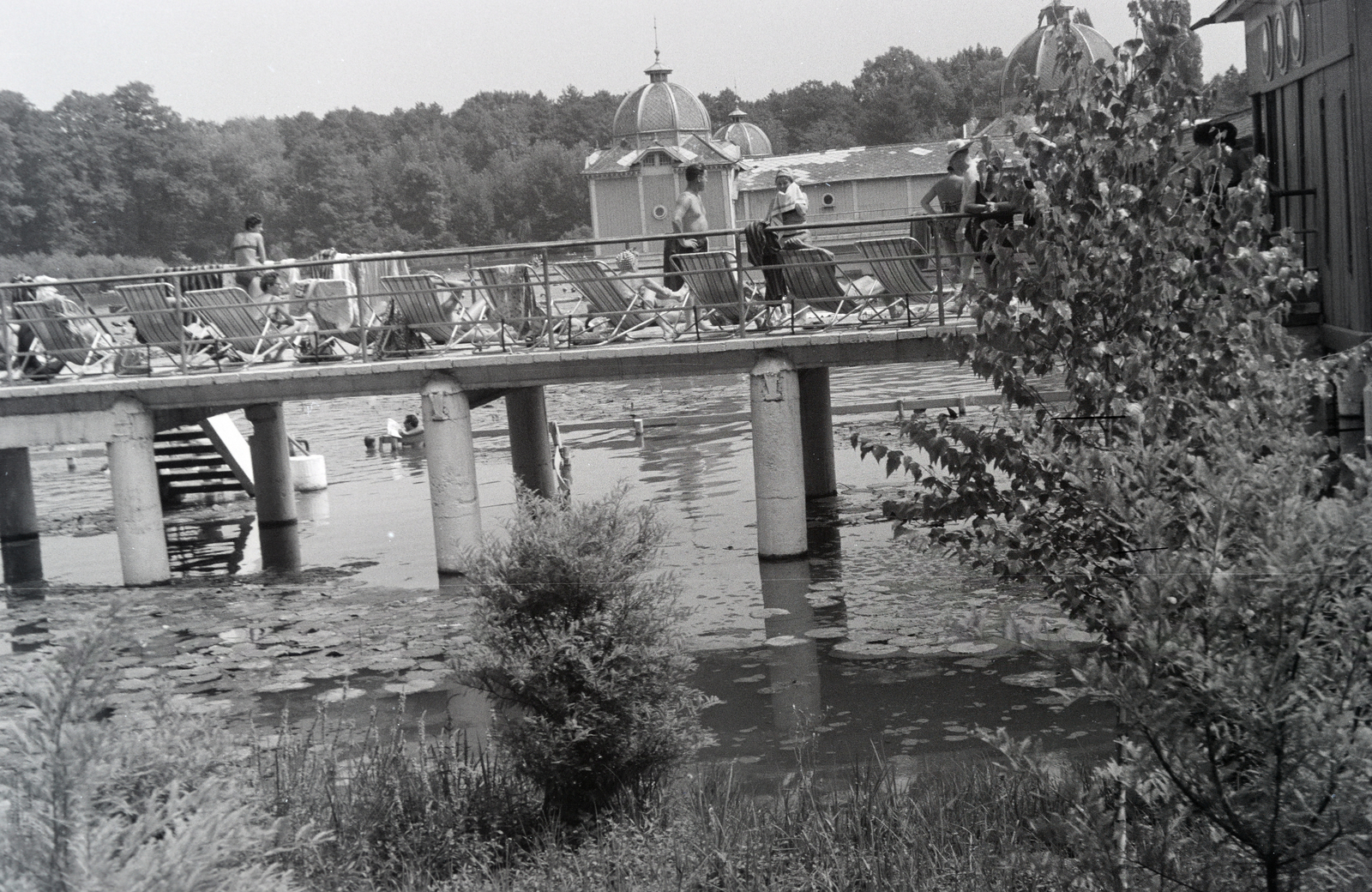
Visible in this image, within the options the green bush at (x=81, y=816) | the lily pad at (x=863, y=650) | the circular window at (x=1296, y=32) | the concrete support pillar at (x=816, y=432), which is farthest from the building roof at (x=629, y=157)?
the green bush at (x=81, y=816)

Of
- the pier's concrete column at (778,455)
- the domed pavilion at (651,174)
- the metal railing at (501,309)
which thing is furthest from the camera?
the domed pavilion at (651,174)

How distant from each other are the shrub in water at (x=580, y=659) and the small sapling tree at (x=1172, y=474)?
1231 millimetres

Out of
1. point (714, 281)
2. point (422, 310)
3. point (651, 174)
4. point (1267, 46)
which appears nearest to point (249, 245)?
point (422, 310)

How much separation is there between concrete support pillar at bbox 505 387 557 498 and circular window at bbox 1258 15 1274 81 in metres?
8.46

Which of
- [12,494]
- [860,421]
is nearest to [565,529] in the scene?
[12,494]

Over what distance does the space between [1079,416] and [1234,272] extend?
766mm

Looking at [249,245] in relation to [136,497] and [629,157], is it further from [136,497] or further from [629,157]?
[629,157]

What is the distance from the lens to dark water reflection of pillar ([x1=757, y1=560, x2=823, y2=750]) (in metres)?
8.43

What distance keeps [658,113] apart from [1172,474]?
87.7 m

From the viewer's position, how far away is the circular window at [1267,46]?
44.0 ft

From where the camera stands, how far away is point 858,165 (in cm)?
7094

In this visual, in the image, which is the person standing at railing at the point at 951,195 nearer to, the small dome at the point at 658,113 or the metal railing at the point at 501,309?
the metal railing at the point at 501,309

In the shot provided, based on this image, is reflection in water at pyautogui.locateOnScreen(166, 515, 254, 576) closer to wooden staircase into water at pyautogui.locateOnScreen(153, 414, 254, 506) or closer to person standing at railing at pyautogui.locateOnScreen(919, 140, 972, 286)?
wooden staircase into water at pyautogui.locateOnScreen(153, 414, 254, 506)

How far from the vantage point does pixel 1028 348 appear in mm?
5477
